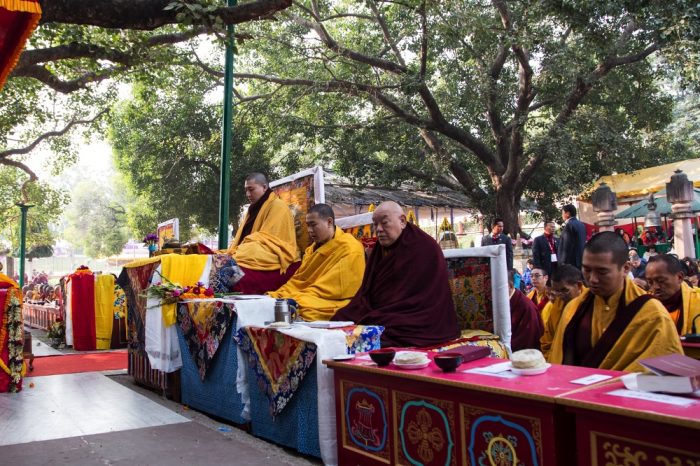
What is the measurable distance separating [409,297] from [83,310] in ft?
26.4

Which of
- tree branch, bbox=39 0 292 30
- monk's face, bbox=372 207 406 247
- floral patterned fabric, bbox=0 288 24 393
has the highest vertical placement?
tree branch, bbox=39 0 292 30

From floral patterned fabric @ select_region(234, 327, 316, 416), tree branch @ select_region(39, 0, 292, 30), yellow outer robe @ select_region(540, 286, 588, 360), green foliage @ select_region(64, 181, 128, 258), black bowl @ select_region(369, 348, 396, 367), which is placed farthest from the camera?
green foliage @ select_region(64, 181, 128, 258)

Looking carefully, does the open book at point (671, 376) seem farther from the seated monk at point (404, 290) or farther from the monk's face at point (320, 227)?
the monk's face at point (320, 227)

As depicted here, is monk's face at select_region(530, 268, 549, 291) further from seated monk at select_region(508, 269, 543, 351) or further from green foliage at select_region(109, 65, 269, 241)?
green foliage at select_region(109, 65, 269, 241)

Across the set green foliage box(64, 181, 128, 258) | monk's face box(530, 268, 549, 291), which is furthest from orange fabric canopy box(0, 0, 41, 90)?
green foliage box(64, 181, 128, 258)

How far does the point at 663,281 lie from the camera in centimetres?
456

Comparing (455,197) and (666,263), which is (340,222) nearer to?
(666,263)

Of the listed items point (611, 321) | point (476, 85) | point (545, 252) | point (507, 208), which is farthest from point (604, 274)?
point (507, 208)

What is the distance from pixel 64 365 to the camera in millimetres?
8859

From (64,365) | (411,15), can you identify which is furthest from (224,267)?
(411,15)

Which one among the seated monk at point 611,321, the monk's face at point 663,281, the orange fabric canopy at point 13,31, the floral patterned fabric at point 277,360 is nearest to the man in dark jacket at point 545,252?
the monk's face at point 663,281

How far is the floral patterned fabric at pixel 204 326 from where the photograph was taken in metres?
5.19

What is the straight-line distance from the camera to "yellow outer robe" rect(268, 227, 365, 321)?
5.35 meters

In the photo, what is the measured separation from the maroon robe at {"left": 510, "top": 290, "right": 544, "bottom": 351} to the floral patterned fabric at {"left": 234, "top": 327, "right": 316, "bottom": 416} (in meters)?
2.00
